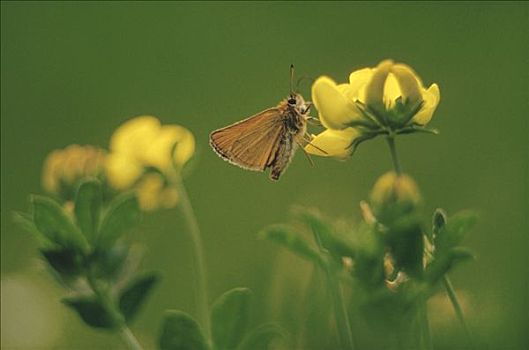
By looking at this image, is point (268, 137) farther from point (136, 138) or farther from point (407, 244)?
point (407, 244)

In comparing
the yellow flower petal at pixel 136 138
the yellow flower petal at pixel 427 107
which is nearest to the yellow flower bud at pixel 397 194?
the yellow flower petal at pixel 427 107

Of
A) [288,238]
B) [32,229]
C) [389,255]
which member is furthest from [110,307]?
[389,255]

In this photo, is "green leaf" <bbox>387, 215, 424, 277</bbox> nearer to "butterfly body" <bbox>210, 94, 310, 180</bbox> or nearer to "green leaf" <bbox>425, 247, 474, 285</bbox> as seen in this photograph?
"green leaf" <bbox>425, 247, 474, 285</bbox>

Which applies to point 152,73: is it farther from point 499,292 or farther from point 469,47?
point 499,292

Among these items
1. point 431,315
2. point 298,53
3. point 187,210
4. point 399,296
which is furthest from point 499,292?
point 298,53

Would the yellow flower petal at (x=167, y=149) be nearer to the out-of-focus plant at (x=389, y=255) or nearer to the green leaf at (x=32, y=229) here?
the green leaf at (x=32, y=229)
